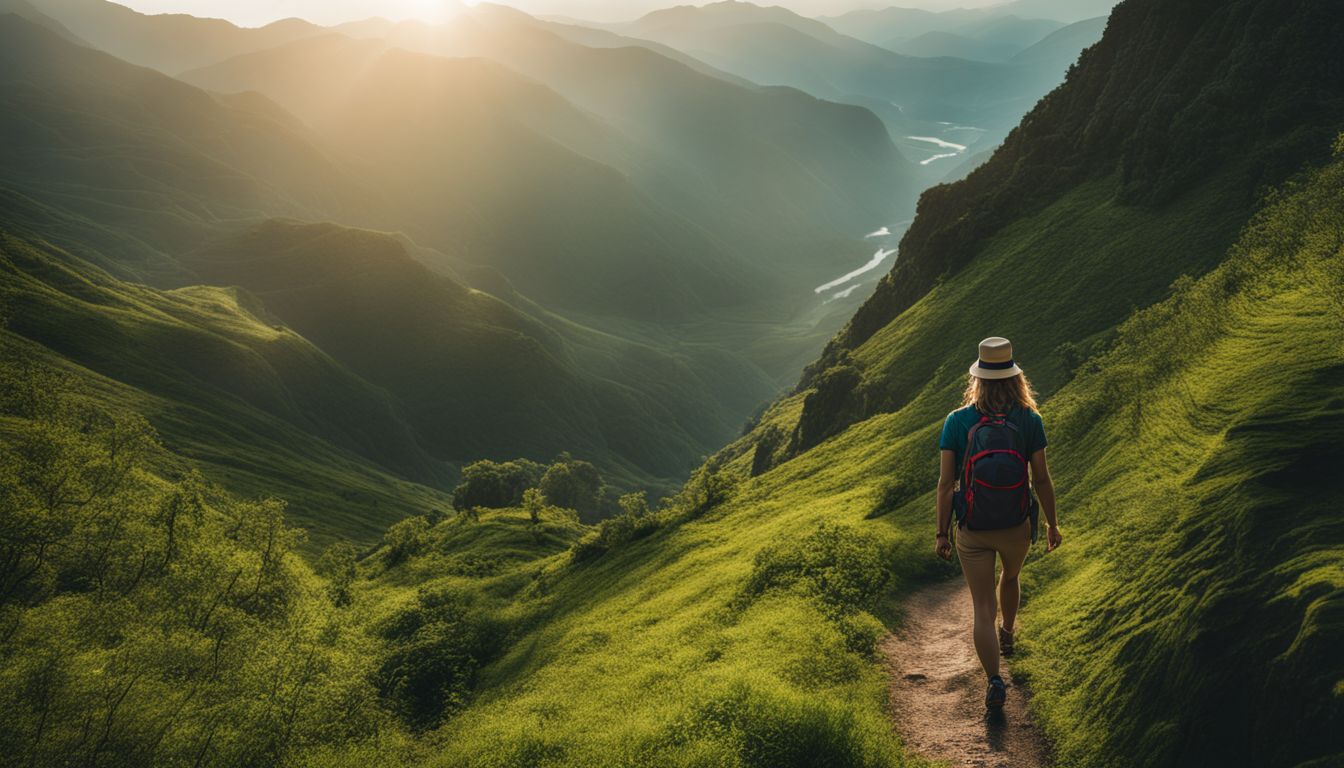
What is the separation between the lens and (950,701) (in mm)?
16984

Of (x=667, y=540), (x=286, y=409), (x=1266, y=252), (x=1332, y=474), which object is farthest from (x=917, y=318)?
(x=286, y=409)

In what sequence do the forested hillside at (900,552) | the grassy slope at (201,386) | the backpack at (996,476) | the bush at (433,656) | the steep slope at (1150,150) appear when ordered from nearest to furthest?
the backpack at (996,476)
the forested hillside at (900,552)
the bush at (433,656)
the steep slope at (1150,150)
the grassy slope at (201,386)

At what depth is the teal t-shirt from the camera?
13.8m

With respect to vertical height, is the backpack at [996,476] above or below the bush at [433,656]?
above

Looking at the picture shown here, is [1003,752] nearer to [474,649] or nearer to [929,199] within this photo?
[474,649]

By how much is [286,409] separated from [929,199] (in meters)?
156

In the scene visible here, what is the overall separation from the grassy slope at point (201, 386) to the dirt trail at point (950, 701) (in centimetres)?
12041

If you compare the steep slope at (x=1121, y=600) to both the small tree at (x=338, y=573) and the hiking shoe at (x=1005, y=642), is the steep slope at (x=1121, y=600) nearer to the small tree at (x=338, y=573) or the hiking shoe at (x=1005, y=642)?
the hiking shoe at (x=1005, y=642)

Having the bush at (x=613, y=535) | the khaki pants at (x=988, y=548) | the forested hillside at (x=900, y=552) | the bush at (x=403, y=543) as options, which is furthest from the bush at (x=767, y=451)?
the khaki pants at (x=988, y=548)

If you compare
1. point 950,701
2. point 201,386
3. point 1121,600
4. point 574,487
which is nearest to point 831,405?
point 1121,600

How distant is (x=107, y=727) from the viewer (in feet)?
109

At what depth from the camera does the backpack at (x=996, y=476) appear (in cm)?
1353

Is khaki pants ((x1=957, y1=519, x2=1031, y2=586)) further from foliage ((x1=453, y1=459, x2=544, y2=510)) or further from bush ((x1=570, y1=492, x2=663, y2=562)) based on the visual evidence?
foliage ((x1=453, y1=459, x2=544, y2=510))

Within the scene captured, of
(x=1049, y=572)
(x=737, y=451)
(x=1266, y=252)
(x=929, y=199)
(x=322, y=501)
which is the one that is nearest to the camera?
(x=1049, y=572)
